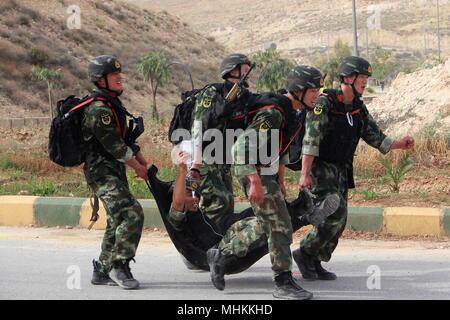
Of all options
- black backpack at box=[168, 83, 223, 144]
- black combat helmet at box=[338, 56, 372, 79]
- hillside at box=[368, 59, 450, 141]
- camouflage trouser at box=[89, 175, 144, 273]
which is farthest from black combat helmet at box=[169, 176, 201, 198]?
hillside at box=[368, 59, 450, 141]

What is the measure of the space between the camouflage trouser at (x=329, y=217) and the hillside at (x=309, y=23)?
3963 inches

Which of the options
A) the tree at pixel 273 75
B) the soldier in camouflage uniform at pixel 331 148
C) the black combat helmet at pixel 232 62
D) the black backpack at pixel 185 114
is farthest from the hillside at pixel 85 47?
the soldier in camouflage uniform at pixel 331 148

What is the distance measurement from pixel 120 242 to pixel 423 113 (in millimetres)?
12227

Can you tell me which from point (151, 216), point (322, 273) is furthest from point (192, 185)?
point (151, 216)

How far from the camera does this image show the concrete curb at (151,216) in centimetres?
793

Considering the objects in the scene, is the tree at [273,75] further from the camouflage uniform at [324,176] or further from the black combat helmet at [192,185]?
the black combat helmet at [192,185]

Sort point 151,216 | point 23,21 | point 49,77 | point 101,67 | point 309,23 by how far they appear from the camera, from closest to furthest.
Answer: point 101,67, point 151,216, point 49,77, point 23,21, point 309,23

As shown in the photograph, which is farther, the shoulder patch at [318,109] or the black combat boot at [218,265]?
the shoulder patch at [318,109]

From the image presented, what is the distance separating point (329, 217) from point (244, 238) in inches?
28.8

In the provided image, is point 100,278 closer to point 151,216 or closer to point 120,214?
point 120,214

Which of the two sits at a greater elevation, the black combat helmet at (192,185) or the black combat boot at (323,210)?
the black combat helmet at (192,185)

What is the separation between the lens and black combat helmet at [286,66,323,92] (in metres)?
5.64

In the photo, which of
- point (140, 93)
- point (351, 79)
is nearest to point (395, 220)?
point (351, 79)

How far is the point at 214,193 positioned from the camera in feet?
21.1
